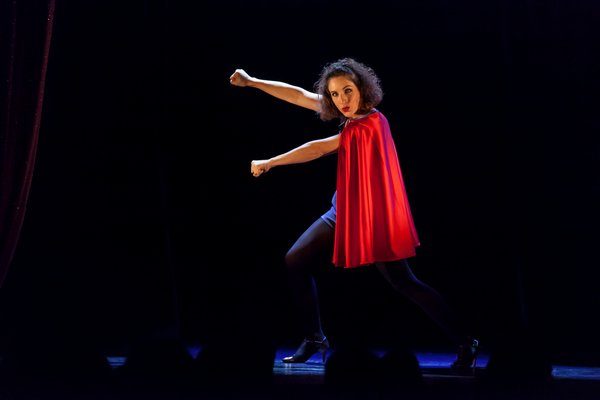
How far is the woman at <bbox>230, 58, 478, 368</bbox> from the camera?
2662 millimetres

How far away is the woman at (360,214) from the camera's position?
2662 mm

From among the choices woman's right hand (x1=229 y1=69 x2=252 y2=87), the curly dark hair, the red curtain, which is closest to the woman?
the curly dark hair

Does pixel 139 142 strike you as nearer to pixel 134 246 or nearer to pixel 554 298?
pixel 134 246

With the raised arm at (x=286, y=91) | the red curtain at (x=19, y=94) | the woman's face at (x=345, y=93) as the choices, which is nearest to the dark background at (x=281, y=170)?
the red curtain at (x=19, y=94)

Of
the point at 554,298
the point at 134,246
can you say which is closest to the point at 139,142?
the point at 134,246

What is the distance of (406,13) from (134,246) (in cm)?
182

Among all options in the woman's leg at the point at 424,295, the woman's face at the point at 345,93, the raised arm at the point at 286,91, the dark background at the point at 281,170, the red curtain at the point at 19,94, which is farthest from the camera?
the red curtain at the point at 19,94

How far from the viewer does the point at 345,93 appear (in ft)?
9.09

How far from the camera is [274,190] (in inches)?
139

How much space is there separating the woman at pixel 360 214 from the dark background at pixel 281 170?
586 millimetres

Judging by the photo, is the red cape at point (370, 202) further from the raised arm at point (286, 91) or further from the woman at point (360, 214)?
the raised arm at point (286, 91)

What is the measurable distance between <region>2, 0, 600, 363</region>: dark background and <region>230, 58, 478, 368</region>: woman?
586 mm

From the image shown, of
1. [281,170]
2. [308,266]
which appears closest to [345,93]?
[308,266]

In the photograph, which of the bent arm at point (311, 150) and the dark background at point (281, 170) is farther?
the dark background at point (281, 170)
